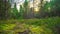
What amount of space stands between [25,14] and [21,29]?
0.24 meters

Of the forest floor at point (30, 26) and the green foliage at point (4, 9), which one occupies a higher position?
the green foliage at point (4, 9)

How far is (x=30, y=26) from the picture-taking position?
214cm

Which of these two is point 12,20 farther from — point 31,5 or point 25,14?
point 31,5

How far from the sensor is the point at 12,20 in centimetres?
217

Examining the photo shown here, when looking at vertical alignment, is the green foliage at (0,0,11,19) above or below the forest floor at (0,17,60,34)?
above

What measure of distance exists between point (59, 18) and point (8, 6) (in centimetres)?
73

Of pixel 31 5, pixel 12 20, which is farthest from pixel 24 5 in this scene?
pixel 12 20

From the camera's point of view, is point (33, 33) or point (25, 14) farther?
point (25, 14)

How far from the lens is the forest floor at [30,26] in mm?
2080

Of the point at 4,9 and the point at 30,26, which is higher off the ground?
the point at 4,9

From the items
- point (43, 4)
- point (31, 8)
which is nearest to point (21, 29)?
point (31, 8)

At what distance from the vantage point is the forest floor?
2.08 m

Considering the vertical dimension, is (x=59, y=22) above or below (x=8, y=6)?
below

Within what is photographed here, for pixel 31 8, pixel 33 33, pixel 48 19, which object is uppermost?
pixel 31 8
